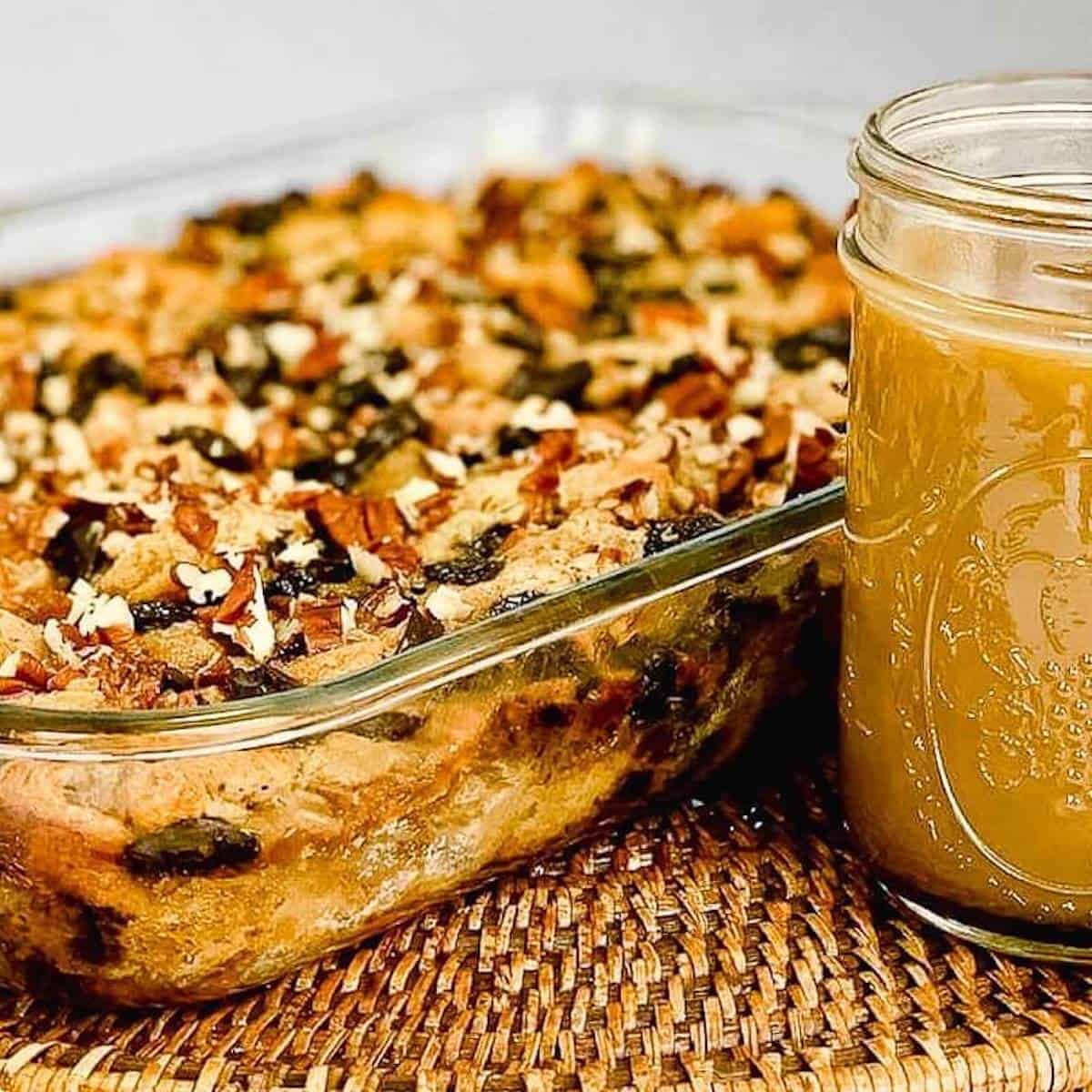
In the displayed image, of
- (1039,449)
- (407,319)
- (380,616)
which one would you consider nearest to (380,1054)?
(380,616)

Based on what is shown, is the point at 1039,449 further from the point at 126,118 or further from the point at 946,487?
the point at 126,118

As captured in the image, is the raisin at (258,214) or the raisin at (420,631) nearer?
the raisin at (420,631)

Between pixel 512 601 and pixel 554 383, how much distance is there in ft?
1.65

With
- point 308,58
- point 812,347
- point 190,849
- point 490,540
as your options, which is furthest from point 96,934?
point 308,58

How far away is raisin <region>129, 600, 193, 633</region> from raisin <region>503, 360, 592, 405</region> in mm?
504

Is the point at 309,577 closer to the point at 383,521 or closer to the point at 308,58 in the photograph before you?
the point at 383,521

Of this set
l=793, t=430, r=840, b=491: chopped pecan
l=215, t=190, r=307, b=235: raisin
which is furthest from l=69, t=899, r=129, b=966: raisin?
l=215, t=190, r=307, b=235: raisin

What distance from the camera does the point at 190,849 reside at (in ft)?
3.93

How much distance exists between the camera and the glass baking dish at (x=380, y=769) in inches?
46.8

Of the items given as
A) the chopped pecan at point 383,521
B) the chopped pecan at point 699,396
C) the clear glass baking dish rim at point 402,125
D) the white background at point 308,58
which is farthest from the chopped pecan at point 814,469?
the white background at point 308,58

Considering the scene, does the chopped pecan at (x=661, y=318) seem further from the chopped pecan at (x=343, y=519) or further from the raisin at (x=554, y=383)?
the chopped pecan at (x=343, y=519)

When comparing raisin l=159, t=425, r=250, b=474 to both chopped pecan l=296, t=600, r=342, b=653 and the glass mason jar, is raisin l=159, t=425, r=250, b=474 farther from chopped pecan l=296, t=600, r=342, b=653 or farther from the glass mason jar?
the glass mason jar

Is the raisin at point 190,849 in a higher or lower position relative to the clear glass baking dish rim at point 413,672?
lower

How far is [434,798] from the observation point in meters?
1.28
